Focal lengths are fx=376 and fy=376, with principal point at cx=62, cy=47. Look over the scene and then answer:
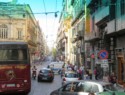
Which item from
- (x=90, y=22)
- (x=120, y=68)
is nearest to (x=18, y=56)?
(x=120, y=68)

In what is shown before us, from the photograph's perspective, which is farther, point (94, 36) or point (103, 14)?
point (94, 36)

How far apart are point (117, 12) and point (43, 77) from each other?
1124cm

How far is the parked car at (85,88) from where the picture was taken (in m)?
13.9

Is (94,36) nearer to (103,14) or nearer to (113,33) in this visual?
(103,14)

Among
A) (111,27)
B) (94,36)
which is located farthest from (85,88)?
(94,36)

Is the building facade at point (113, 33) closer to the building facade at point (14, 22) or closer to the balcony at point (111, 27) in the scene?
the balcony at point (111, 27)

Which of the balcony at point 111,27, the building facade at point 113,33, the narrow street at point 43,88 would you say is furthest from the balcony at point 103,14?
the narrow street at point 43,88

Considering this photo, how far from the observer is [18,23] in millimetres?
95375

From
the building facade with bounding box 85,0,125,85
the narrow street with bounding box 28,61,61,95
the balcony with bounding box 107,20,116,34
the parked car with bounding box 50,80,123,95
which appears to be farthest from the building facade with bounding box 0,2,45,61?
the parked car with bounding box 50,80,123,95

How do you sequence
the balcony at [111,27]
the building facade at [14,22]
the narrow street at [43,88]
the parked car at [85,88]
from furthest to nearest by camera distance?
1. the building facade at [14,22]
2. the balcony at [111,27]
3. the narrow street at [43,88]
4. the parked car at [85,88]

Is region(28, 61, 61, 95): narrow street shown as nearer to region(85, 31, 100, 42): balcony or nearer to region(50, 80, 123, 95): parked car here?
region(85, 31, 100, 42): balcony

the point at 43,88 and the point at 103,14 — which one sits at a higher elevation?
the point at 103,14

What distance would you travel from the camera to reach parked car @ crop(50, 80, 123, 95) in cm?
1392

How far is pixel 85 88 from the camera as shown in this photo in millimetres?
14438
